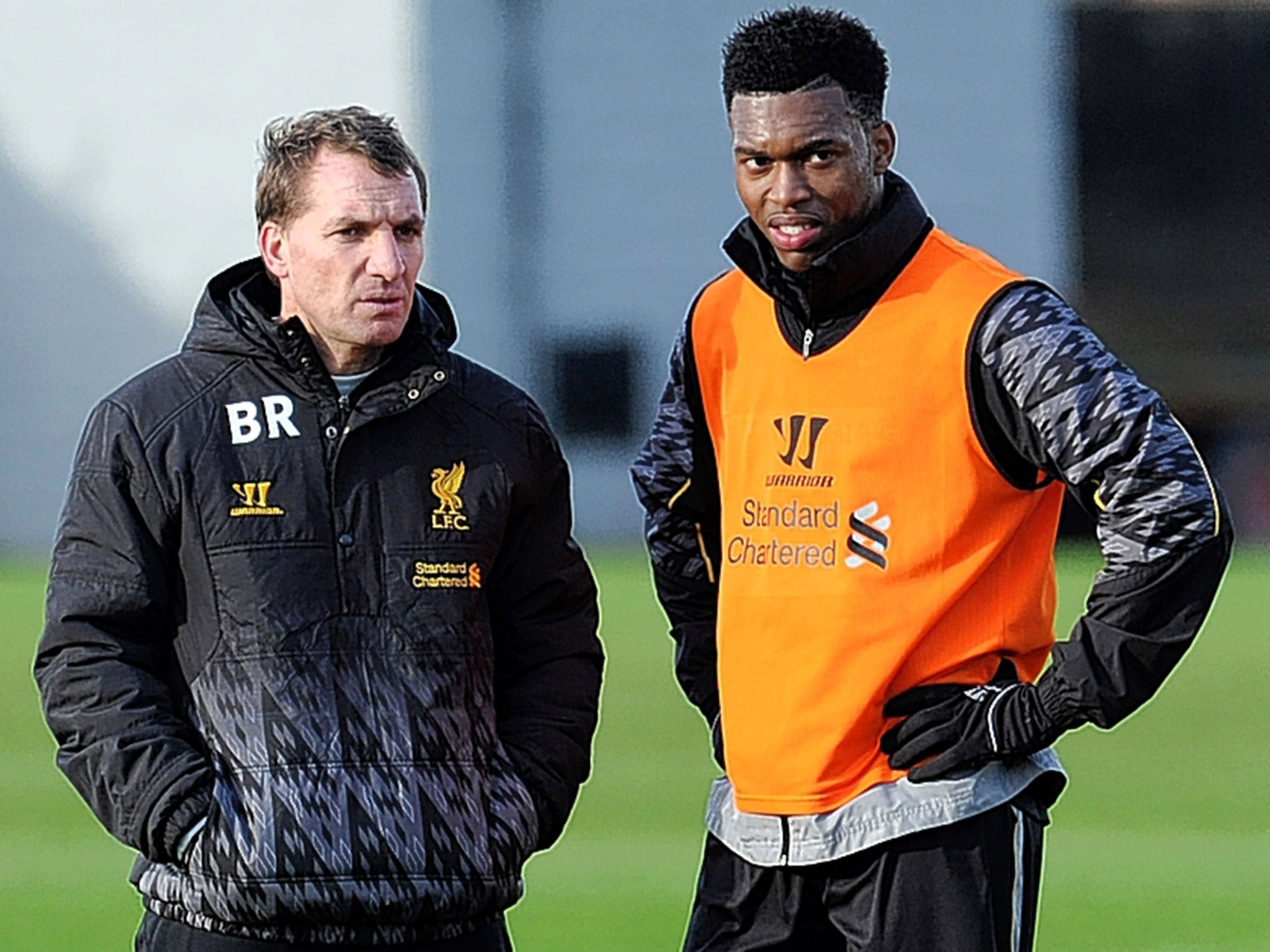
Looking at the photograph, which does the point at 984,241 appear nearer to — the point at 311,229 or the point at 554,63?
the point at 554,63

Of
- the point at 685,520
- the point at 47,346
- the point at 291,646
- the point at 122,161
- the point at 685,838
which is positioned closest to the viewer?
the point at 291,646

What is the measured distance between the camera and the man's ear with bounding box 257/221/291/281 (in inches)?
141

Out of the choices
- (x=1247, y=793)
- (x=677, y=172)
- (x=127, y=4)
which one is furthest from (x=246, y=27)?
(x=1247, y=793)

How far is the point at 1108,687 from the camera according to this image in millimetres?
3650

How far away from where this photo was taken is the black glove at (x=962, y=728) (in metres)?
3.69

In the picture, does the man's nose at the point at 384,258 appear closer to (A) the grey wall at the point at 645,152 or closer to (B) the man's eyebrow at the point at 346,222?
(B) the man's eyebrow at the point at 346,222

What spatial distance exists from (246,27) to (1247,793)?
27.1 m

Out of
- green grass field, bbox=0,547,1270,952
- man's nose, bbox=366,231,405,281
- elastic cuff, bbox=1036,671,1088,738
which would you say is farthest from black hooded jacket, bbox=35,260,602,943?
green grass field, bbox=0,547,1270,952

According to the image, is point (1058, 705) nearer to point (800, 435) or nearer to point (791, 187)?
point (800, 435)

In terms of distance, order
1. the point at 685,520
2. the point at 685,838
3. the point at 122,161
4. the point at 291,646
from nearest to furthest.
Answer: the point at 291,646
the point at 685,520
the point at 685,838
the point at 122,161

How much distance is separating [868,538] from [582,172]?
32.5m

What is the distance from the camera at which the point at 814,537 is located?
378 centimetres

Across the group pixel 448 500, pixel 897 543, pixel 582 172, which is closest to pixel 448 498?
pixel 448 500

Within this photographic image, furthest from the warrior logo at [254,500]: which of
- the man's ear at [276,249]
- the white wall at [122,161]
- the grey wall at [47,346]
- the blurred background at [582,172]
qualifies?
the grey wall at [47,346]
